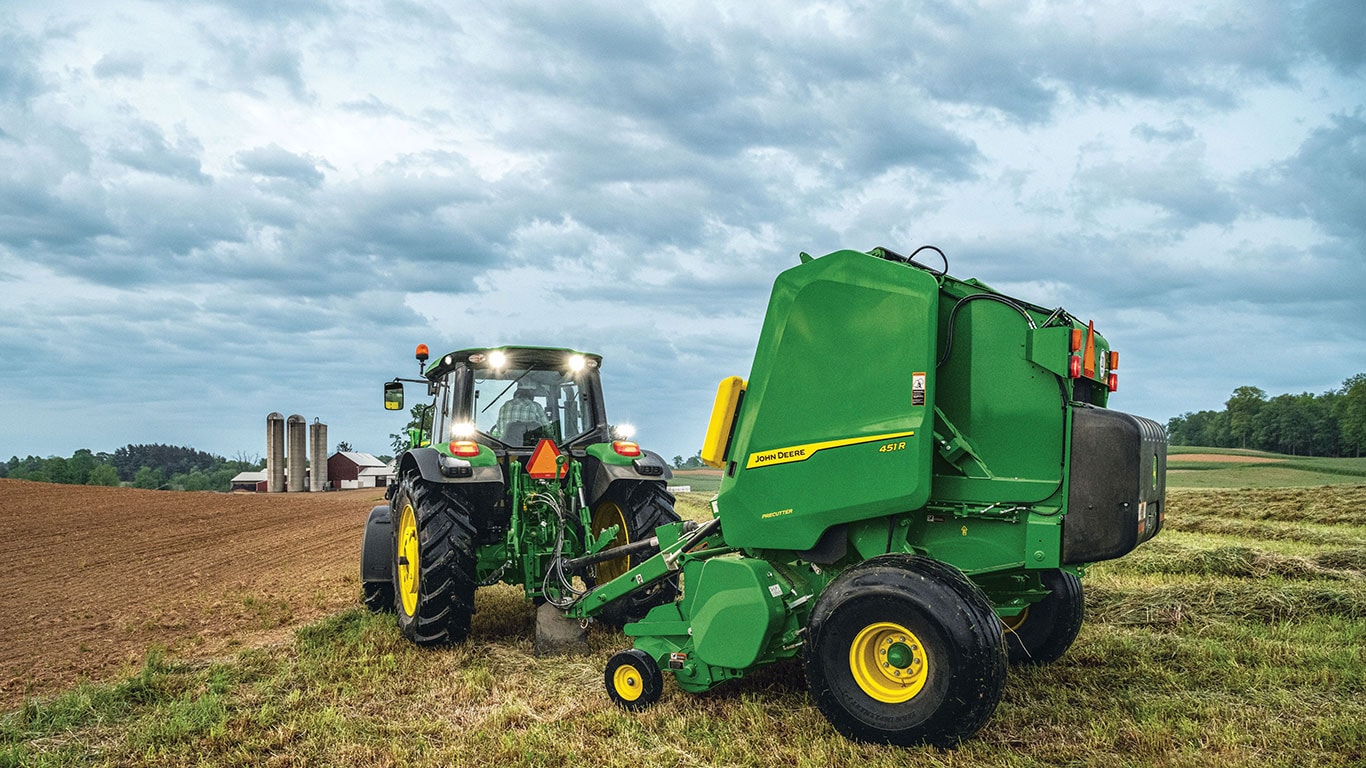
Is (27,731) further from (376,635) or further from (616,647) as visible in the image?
(616,647)

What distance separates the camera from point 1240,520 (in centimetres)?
1389

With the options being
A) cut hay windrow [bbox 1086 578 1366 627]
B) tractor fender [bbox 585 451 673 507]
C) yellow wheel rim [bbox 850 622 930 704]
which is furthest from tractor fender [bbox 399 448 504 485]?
cut hay windrow [bbox 1086 578 1366 627]

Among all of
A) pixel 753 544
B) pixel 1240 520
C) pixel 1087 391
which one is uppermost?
pixel 1087 391

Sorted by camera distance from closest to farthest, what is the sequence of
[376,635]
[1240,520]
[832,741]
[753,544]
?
[832,741], [753,544], [376,635], [1240,520]

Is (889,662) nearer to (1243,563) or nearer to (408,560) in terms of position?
(408,560)

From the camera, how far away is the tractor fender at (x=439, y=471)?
5949 mm

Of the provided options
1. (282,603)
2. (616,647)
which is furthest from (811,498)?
(282,603)

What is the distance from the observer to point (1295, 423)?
1775 inches

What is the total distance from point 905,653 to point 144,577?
10.1m

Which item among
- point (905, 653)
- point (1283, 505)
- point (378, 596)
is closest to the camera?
point (905, 653)

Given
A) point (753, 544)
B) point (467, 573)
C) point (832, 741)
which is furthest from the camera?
point (467, 573)

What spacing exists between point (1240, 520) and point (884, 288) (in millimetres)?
13063

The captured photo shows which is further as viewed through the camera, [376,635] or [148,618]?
[148,618]

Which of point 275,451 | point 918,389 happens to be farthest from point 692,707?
point 275,451
